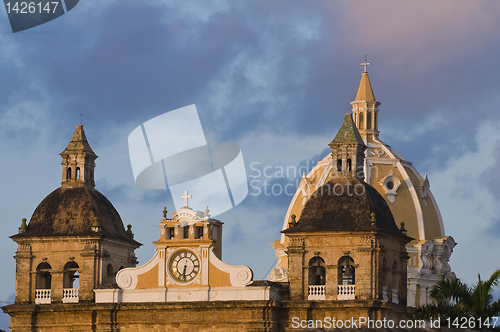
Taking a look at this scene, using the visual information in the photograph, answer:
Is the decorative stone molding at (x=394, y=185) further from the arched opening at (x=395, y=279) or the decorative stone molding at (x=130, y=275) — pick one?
the decorative stone molding at (x=130, y=275)

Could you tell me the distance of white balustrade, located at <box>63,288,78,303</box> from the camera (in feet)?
252

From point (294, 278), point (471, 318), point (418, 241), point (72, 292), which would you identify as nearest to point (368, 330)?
point (471, 318)

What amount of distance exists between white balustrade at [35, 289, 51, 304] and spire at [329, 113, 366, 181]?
639 inches

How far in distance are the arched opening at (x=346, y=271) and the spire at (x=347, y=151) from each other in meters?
4.57

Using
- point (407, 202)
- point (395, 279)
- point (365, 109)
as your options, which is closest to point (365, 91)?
point (365, 109)

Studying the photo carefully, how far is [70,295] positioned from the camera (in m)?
77.1

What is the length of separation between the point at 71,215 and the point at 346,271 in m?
15.0

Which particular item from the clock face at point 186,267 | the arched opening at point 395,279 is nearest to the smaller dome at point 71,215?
the clock face at point 186,267

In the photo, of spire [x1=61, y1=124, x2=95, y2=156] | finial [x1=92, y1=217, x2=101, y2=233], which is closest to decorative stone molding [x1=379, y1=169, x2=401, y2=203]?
spire [x1=61, y1=124, x2=95, y2=156]

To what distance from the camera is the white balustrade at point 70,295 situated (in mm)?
76800

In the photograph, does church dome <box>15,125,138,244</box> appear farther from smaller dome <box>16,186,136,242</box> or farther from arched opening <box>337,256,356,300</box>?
arched opening <box>337,256,356,300</box>

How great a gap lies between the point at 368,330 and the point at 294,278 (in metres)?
20.9
